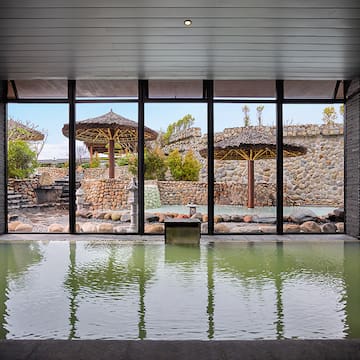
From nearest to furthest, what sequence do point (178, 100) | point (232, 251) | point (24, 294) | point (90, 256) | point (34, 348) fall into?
point (34, 348)
point (24, 294)
point (90, 256)
point (232, 251)
point (178, 100)

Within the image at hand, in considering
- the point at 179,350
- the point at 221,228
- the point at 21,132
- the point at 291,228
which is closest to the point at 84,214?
the point at 21,132

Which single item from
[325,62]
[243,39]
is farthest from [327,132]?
[243,39]

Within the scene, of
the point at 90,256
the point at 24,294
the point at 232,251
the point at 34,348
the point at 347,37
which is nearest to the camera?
the point at 34,348

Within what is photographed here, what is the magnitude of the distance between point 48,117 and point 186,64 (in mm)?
3397

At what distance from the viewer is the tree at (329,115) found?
887cm

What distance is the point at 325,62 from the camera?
6.96 meters

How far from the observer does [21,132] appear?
898cm

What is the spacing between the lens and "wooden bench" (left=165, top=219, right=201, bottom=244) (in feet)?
24.9

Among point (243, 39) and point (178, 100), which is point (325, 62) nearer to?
point (243, 39)

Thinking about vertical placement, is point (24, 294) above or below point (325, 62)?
below

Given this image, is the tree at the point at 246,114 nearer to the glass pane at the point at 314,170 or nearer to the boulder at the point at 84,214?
the glass pane at the point at 314,170

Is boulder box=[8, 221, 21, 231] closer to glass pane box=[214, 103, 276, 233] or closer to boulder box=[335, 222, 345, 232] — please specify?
glass pane box=[214, 103, 276, 233]

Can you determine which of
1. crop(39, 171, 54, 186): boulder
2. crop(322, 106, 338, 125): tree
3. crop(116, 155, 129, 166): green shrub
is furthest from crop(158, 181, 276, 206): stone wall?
crop(39, 171, 54, 186): boulder

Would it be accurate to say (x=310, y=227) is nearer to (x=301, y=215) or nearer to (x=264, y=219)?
(x=301, y=215)
